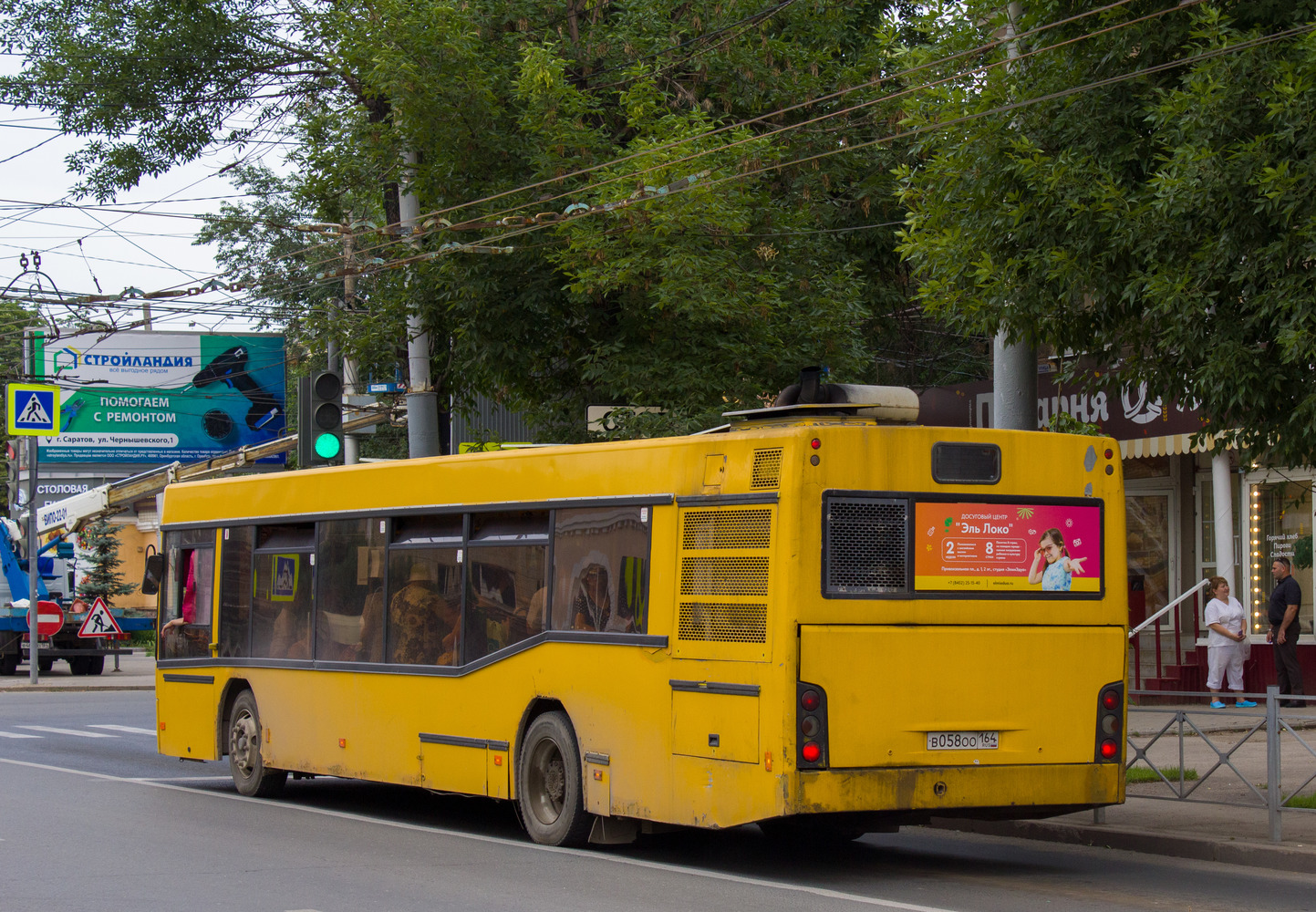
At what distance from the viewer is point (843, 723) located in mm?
9078

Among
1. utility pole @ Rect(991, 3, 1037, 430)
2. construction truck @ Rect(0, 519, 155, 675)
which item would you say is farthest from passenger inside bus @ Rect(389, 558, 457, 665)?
construction truck @ Rect(0, 519, 155, 675)

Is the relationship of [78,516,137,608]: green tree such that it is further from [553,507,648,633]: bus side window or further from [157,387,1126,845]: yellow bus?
[553,507,648,633]: bus side window

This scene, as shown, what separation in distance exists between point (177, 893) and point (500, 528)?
140 inches

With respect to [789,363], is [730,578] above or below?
below

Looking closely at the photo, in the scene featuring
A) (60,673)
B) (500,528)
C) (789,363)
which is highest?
(789,363)

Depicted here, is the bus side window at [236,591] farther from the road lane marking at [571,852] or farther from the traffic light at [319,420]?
the traffic light at [319,420]

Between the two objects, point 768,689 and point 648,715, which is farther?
point 648,715

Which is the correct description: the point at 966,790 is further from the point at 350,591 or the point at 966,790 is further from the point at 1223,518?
the point at 1223,518

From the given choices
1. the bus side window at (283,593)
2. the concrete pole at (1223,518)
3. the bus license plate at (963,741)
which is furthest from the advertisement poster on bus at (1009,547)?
the concrete pole at (1223,518)

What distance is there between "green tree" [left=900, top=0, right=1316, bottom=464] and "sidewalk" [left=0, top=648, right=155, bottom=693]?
21.4m

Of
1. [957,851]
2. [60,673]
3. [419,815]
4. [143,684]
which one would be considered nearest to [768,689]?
[957,851]

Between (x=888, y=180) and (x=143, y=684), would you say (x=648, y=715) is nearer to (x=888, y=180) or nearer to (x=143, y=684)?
(x=888, y=180)

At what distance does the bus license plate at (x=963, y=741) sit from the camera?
9.32 metres

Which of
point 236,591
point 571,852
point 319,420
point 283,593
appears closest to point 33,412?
point 319,420
